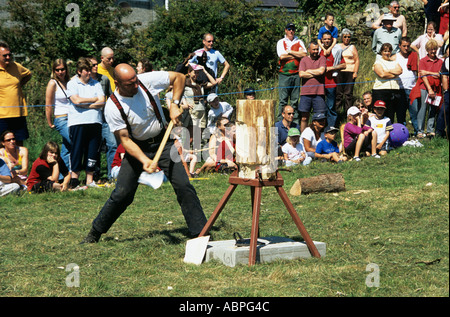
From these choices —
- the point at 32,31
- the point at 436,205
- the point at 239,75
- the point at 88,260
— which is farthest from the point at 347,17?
the point at 88,260

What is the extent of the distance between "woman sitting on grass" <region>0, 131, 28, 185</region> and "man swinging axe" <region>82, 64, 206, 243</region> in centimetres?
378

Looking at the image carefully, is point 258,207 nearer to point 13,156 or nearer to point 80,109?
point 80,109

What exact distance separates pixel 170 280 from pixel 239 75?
10454 mm

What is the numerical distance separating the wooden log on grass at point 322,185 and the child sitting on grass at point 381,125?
2664 mm

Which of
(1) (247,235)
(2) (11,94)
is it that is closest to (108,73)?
(2) (11,94)

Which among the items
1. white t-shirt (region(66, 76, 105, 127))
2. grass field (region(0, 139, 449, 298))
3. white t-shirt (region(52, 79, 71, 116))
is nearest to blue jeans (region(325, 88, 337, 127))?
grass field (region(0, 139, 449, 298))

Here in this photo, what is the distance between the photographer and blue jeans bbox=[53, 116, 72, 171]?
34.7 feet

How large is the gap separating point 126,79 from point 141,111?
1.39 feet

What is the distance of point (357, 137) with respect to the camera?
11.5 metres

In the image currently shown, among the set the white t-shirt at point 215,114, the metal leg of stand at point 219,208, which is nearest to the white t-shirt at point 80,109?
the white t-shirt at point 215,114

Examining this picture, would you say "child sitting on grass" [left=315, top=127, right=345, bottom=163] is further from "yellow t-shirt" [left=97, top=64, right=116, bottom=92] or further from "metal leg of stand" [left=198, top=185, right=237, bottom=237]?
"metal leg of stand" [left=198, top=185, right=237, bottom=237]

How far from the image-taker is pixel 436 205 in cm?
778

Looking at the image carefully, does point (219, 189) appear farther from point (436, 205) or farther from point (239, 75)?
point (239, 75)

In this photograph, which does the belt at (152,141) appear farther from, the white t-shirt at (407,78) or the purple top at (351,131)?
the white t-shirt at (407,78)
